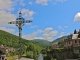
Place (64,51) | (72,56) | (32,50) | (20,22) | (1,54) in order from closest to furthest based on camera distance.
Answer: (20,22) → (1,54) → (72,56) → (64,51) → (32,50)

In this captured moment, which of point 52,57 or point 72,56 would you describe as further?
point 52,57

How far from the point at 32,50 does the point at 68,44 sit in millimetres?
42398

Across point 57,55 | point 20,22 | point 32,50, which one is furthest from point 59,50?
point 20,22

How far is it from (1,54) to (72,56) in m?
32.1

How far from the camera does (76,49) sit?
281 ft

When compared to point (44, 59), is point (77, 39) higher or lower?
higher

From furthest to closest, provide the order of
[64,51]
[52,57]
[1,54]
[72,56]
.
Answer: [52,57] → [64,51] → [72,56] → [1,54]

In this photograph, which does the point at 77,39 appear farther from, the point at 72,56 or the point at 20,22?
the point at 20,22

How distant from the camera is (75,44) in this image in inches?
3568

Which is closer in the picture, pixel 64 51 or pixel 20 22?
pixel 20 22

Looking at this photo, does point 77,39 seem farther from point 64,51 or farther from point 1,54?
point 1,54

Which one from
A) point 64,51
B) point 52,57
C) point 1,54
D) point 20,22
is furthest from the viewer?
point 52,57

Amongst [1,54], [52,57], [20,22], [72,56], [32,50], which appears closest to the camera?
[20,22]

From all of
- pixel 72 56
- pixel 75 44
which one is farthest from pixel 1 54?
pixel 75 44
